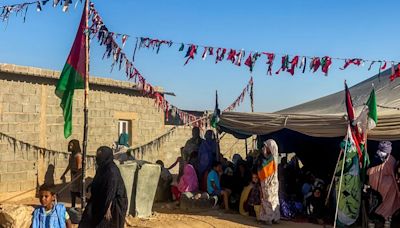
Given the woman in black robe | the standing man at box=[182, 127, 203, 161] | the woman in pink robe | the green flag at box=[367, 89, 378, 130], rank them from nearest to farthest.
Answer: the woman in black robe
the green flag at box=[367, 89, 378, 130]
the woman in pink robe
the standing man at box=[182, 127, 203, 161]

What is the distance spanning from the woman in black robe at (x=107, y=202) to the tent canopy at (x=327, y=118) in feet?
14.3

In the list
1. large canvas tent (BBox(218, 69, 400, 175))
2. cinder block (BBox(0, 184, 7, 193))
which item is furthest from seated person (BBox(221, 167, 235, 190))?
cinder block (BBox(0, 184, 7, 193))

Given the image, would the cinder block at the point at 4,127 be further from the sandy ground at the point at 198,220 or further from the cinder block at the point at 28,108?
the sandy ground at the point at 198,220

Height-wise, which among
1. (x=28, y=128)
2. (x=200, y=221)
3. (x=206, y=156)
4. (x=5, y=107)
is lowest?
(x=200, y=221)

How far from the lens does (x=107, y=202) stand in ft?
15.8

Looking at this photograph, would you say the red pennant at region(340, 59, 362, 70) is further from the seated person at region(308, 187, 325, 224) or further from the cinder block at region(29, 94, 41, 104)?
the cinder block at region(29, 94, 41, 104)

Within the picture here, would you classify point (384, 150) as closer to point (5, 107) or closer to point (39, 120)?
point (39, 120)

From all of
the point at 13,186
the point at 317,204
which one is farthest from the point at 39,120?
the point at 317,204

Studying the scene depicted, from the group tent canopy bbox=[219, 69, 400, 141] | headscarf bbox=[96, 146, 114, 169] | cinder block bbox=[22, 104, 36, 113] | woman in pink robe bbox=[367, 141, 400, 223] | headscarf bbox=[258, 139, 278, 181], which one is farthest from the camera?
cinder block bbox=[22, 104, 36, 113]

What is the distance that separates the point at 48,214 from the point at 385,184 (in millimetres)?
5437

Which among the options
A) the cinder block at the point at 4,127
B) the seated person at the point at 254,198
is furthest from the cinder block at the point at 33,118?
the seated person at the point at 254,198

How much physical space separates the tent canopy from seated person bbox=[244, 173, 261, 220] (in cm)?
102

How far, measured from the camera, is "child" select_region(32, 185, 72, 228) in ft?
14.3

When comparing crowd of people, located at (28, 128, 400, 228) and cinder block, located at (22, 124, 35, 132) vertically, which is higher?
cinder block, located at (22, 124, 35, 132)
